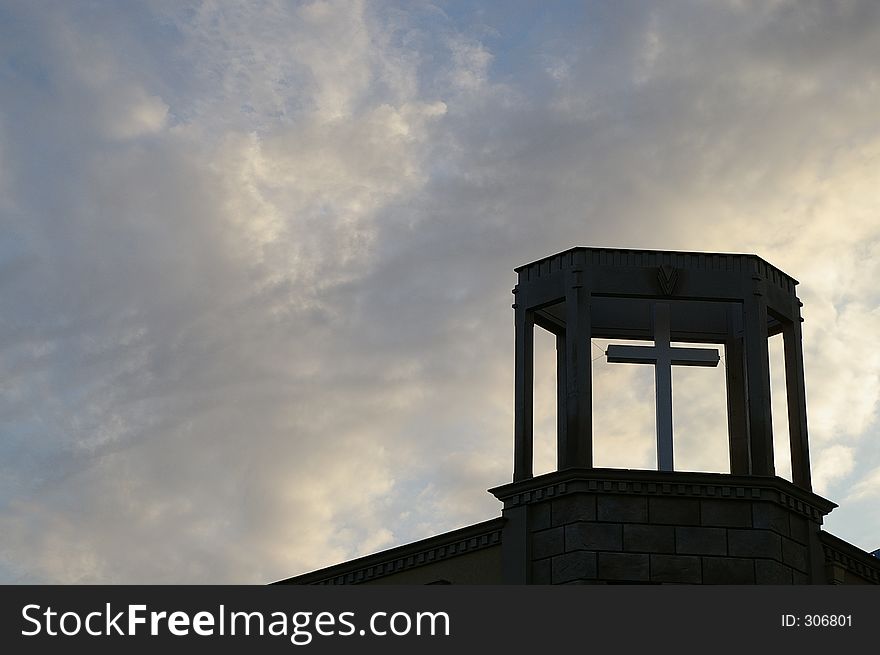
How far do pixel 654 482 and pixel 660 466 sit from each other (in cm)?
147

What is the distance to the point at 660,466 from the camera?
3644 centimetres

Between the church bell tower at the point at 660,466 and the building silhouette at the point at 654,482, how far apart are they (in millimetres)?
35

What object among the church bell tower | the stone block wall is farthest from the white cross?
the stone block wall

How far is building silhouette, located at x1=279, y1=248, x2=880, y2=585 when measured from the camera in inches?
1362

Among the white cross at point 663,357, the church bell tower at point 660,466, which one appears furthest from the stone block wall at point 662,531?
the white cross at point 663,357

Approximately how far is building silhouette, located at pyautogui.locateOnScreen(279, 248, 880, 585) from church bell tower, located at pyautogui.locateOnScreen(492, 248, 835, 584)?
35 mm

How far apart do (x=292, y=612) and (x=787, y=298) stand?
19.8 m

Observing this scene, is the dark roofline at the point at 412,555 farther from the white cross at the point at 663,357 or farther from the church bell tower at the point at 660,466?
the white cross at the point at 663,357

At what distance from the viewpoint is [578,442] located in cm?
3597

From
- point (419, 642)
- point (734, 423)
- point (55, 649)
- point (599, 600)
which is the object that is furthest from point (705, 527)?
point (55, 649)

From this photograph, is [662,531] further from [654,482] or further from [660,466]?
[660,466]

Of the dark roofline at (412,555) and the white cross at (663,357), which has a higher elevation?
the white cross at (663,357)

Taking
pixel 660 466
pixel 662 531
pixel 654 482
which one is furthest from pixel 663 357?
pixel 662 531

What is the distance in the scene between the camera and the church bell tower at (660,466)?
113ft
